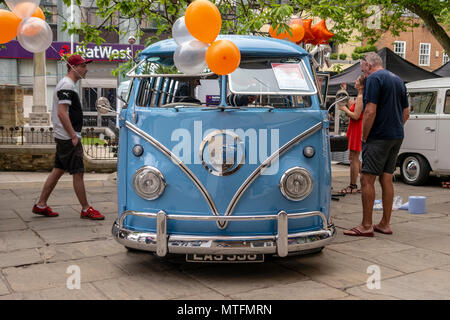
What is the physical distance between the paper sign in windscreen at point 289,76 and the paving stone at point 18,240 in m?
3.11

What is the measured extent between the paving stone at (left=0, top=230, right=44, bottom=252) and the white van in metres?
7.74

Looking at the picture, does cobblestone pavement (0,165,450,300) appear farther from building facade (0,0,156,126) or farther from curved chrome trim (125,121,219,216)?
building facade (0,0,156,126)

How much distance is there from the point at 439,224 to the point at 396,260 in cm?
216

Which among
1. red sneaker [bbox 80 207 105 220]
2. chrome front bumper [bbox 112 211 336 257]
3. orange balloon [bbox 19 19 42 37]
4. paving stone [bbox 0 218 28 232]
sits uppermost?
orange balloon [bbox 19 19 42 37]

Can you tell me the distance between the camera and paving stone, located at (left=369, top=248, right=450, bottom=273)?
15.7 feet

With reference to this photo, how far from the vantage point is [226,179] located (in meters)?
4.22

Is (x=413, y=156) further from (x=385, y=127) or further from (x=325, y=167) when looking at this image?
(x=325, y=167)

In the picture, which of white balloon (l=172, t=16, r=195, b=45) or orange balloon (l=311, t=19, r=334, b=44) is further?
orange balloon (l=311, t=19, r=334, b=44)

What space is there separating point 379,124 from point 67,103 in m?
3.76

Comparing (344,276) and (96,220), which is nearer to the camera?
(344,276)

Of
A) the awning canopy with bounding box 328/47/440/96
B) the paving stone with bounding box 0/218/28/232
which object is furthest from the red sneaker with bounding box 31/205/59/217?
the awning canopy with bounding box 328/47/440/96

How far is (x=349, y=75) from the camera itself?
14336 mm

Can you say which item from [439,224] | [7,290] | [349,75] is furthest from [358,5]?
[7,290]

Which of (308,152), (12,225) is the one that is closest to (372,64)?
(308,152)
